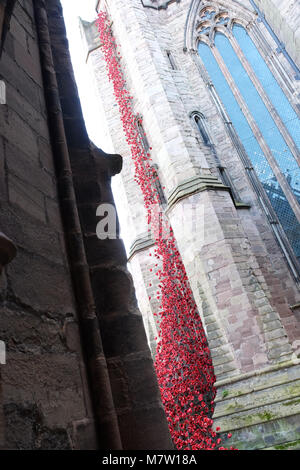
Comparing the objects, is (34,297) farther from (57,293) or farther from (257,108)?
(257,108)

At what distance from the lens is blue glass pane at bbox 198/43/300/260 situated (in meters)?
9.05

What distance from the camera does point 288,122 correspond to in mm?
10062

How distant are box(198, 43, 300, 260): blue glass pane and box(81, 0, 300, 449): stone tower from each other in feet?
0.10

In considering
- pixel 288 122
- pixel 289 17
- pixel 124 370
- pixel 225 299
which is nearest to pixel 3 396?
pixel 124 370

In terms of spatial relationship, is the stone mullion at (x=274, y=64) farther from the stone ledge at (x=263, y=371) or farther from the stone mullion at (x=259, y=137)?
the stone ledge at (x=263, y=371)

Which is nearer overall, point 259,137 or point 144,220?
point 144,220

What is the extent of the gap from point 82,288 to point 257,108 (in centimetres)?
1013

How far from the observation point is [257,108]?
10.5m

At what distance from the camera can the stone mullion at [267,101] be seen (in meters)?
9.77

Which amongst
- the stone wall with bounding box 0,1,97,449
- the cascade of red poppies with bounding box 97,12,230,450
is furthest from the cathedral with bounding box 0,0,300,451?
the cascade of red poppies with bounding box 97,12,230,450

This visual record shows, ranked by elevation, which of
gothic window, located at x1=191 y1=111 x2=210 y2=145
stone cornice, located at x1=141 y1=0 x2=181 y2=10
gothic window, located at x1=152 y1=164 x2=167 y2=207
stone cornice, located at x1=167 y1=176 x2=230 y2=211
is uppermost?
stone cornice, located at x1=141 y1=0 x2=181 y2=10

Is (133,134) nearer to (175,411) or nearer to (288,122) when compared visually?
(288,122)

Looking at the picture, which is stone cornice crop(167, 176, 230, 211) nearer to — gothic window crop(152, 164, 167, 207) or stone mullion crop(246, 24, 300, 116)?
gothic window crop(152, 164, 167, 207)

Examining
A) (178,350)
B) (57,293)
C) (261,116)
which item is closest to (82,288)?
(57,293)
